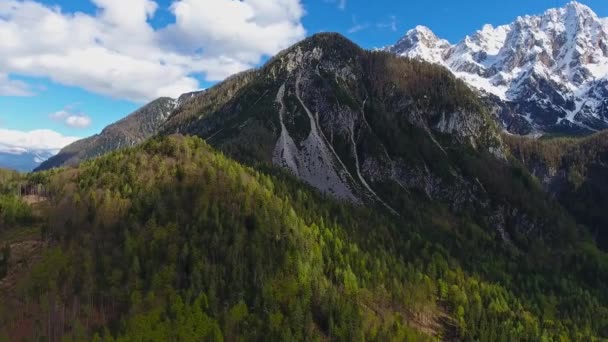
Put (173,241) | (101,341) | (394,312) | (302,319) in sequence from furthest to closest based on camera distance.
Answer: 1. (394,312)
2. (173,241)
3. (302,319)
4. (101,341)

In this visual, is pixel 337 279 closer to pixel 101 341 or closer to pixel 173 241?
pixel 173 241

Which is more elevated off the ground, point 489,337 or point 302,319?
point 302,319

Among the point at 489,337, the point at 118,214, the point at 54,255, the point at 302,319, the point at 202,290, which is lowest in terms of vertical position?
the point at 489,337

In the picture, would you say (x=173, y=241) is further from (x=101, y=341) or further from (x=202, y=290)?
(x=101, y=341)

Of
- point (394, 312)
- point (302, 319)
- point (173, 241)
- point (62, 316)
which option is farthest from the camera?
point (394, 312)

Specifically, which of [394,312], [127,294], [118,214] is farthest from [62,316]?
[394,312]

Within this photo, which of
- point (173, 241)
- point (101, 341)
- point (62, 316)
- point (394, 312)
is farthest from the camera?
point (394, 312)

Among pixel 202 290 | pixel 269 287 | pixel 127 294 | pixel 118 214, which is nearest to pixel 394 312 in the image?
pixel 269 287

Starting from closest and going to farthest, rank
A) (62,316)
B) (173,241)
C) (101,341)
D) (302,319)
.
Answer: (101,341) → (62,316) → (302,319) → (173,241)

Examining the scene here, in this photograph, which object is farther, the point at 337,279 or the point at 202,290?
the point at 337,279
